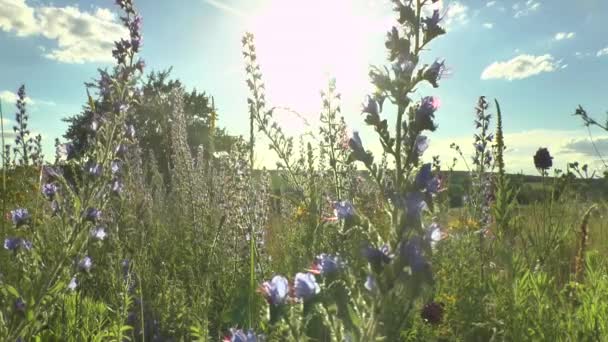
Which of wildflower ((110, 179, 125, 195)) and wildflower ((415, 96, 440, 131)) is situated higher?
wildflower ((415, 96, 440, 131))

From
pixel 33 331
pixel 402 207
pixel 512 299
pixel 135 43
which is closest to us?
pixel 402 207

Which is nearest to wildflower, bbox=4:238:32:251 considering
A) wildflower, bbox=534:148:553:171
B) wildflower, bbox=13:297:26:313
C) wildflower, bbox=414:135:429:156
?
wildflower, bbox=13:297:26:313

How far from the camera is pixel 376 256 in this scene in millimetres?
1338

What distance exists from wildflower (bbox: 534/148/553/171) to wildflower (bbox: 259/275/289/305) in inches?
102

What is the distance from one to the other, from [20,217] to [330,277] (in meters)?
2.82

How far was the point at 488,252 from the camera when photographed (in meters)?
4.19

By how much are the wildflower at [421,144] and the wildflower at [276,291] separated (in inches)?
22.2

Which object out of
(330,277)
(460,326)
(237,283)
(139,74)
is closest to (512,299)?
(460,326)

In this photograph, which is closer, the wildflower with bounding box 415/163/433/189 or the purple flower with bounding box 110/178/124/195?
the wildflower with bounding box 415/163/433/189

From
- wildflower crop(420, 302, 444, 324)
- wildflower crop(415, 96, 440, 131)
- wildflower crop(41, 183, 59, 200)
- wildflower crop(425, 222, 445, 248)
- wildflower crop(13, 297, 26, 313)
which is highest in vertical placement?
wildflower crop(415, 96, 440, 131)

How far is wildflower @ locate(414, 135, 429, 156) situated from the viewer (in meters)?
1.63

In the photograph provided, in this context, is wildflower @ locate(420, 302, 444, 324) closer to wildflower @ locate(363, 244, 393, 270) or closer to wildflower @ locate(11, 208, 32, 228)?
wildflower @ locate(363, 244, 393, 270)

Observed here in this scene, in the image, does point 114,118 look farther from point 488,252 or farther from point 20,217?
point 488,252

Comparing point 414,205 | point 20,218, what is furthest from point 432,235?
point 20,218
